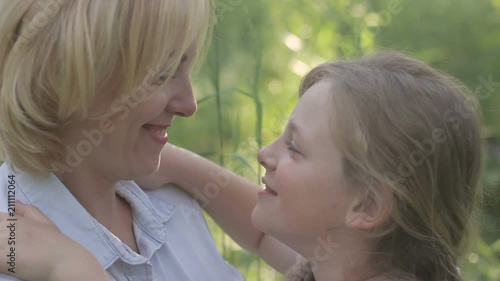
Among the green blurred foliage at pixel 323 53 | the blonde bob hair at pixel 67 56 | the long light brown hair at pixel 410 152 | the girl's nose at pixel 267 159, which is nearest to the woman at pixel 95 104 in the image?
the blonde bob hair at pixel 67 56

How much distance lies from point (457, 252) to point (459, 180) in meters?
0.16

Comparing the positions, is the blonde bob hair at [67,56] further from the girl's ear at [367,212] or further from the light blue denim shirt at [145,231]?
the girl's ear at [367,212]

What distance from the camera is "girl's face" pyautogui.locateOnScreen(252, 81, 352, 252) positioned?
1527 mm

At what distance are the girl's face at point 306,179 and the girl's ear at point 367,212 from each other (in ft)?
0.05

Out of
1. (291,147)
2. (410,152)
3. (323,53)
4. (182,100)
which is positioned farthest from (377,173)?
(323,53)

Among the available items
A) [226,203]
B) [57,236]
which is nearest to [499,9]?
[226,203]

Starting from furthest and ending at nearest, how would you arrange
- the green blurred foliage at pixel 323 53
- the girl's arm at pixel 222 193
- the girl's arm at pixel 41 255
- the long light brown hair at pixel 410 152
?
the green blurred foliage at pixel 323 53 → the girl's arm at pixel 222 193 → the long light brown hair at pixel 410 152 → the girl's arm at pixel 41 255

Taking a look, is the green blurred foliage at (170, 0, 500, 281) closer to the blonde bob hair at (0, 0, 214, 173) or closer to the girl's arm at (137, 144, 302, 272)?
the girl's arm at (137, 144, 302, 272)

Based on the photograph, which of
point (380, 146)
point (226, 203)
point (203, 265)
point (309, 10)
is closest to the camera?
point (380, 146)

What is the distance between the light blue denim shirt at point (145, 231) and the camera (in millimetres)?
1493

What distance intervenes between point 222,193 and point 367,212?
16.0 inches

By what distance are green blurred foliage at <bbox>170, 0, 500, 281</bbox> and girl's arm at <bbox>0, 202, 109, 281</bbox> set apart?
136 cm

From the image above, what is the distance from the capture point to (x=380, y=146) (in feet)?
4.89

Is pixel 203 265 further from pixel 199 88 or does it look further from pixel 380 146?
pixel 199 88
